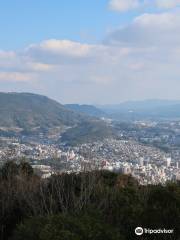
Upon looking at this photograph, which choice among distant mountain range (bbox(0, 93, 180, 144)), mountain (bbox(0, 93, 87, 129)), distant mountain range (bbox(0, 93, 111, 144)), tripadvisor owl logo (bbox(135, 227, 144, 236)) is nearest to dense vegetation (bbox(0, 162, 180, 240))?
tripadvisor owl logo (bbox(135, 227, 144, 236))

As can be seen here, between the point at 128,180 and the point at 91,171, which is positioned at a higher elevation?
the point at 91,171

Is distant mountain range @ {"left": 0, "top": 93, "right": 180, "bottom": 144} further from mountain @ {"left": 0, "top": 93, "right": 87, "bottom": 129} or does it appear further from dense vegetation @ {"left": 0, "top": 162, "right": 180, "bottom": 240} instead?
dense vegetation @ {"left": 0, "top": 162, "right": 180, "bottom": 240}

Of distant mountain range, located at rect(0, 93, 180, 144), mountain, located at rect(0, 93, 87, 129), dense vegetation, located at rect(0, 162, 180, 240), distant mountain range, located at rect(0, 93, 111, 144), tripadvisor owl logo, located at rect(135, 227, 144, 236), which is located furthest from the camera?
mountain, located at rect(0, 93, 87, 129)

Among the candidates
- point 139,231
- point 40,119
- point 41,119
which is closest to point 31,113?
point 41,119

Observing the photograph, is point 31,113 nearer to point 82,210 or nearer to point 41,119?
point 41,119

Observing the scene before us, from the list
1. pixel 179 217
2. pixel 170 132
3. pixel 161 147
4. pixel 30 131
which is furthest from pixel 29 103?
pixel 179 217

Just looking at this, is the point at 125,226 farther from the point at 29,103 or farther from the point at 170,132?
the point at 29,103
